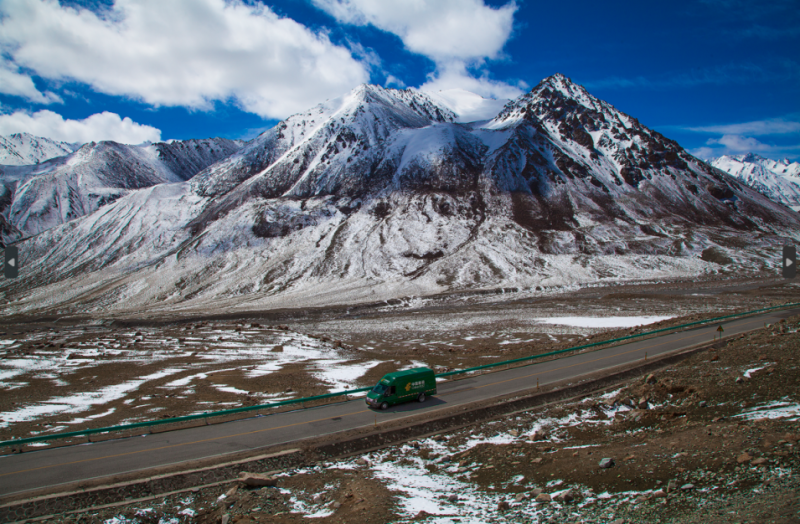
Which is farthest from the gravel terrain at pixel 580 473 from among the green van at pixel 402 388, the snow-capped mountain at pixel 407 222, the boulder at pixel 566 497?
the snow-capped mountain at pixel 407 222

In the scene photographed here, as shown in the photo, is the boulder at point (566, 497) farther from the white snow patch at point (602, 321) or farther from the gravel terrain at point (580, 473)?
the white snow patch at point (602, 321)

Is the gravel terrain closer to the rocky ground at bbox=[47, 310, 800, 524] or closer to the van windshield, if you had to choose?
the rocky ground at bbox=[47, 310, 800, 524]

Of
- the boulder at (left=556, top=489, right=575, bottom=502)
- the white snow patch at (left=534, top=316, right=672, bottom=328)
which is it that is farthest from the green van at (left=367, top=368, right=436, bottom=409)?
the white snow patch at (left=534, top=316, right=672, bottom=328)

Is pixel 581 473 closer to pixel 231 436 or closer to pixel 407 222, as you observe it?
pixel 231 436

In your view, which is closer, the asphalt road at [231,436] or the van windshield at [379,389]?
the asphalt road at [231,436]

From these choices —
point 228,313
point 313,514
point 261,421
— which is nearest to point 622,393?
point 313,514

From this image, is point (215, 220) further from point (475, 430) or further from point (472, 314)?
point (475, 430)

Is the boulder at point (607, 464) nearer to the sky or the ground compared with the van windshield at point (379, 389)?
nearer to the ground
